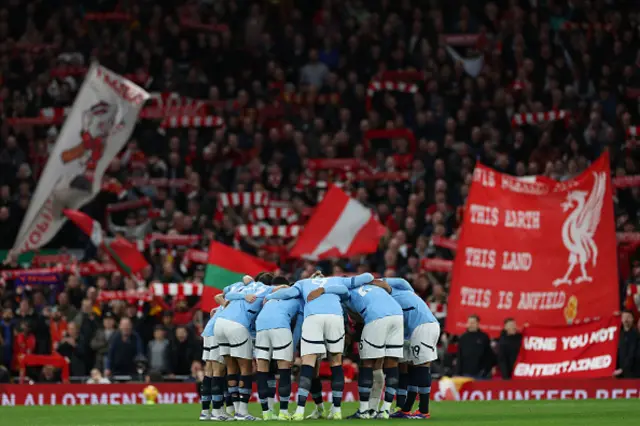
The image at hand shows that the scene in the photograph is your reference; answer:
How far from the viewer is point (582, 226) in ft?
93.6

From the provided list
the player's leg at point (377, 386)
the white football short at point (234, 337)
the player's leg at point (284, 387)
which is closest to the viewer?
the player's leg at point (284, 387)

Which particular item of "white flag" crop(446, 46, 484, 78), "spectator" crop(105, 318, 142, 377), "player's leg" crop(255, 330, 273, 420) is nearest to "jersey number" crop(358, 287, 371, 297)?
"player's leg" crop(255, 330, 273, 420)

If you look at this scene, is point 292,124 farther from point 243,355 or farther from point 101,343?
point 243,355

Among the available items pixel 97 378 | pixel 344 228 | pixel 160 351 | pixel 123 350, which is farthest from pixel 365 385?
pixel 344 228

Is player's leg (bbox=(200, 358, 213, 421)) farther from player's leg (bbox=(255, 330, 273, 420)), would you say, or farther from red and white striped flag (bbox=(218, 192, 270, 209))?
red and white striped flag (bbox=(218, 192, 270, 209))

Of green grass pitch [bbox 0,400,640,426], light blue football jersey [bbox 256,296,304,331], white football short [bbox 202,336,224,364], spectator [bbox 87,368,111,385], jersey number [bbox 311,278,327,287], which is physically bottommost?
spectator [bbox 87,368,111,385]

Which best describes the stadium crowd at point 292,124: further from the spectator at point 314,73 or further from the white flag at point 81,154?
the white flag at point 81,154

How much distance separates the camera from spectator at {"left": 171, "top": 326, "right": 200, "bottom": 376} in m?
30.0

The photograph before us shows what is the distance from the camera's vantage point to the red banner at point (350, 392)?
91.6 feet

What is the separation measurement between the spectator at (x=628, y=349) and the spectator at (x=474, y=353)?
2.29 meters

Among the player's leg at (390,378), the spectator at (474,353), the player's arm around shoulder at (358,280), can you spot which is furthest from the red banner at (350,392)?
the player's arm around shoulder at (358,280)

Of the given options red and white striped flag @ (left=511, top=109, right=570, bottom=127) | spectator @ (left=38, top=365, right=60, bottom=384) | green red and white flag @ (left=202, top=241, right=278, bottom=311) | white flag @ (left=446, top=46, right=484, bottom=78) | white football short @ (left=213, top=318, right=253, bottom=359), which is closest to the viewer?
white football short @ (left=213, top=318, right=253, bottom=359)

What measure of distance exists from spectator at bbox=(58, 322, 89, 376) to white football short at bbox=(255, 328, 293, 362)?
32.1 feet

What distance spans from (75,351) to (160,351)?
1707 millimetres
